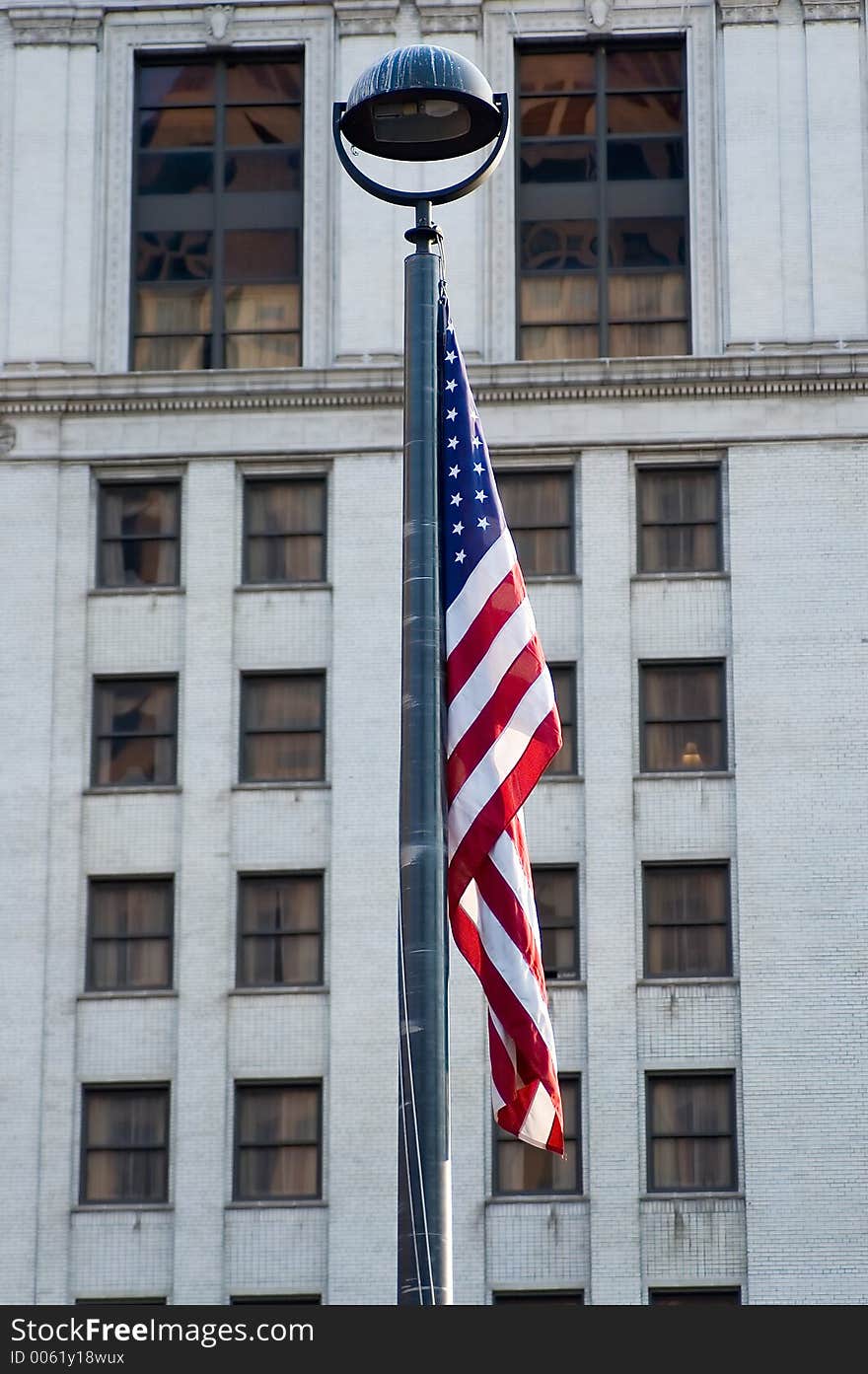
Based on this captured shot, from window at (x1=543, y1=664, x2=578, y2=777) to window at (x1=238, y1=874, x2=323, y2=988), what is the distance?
4257mm

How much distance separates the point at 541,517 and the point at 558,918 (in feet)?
21.7

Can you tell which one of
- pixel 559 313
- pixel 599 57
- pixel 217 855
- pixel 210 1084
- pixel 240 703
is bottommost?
pixel 210 1084

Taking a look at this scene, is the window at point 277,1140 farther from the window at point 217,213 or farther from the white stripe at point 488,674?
the white stripe at point 488,674

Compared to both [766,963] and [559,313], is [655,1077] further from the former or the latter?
[559,313]

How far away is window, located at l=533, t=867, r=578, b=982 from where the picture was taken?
39656mm

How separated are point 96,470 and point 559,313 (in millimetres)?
8143

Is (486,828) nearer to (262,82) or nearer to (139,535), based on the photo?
(139,535)

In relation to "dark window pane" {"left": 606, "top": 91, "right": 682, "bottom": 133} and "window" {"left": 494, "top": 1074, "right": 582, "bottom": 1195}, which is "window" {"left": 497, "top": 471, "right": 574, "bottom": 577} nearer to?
"dark window pane" {"left": 606, "top": 91, "right": 682, "bottom": 133}

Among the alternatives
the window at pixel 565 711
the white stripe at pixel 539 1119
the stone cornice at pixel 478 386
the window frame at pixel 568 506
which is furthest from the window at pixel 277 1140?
the white stripe at pixel 539 1119

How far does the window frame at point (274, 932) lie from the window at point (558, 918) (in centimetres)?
340

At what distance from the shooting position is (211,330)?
141 ft

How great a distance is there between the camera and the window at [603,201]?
4259cm

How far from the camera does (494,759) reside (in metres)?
18.5

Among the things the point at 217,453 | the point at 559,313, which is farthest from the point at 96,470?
the point at 559,313
